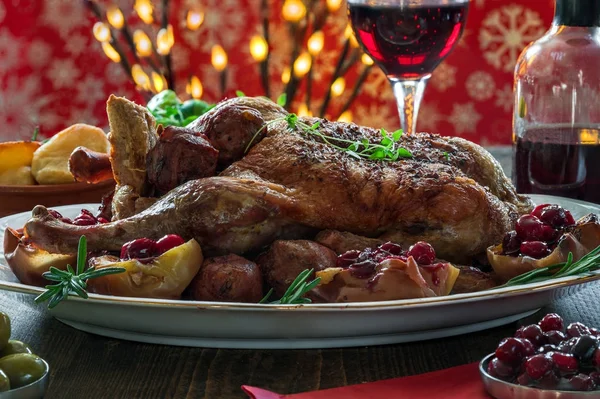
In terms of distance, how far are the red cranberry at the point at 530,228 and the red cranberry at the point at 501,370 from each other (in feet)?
1.35

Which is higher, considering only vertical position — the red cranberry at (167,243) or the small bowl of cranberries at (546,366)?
the red cranberry at (167,243)

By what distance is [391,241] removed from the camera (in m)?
1.43

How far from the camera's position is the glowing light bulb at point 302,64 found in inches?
177

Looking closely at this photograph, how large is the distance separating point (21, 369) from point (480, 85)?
13.6ft

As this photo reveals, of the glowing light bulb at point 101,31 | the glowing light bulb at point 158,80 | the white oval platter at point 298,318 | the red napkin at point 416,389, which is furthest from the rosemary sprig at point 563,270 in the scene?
the glowing light bulb at point 101,31

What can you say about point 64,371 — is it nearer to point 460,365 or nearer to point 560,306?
point 460,365

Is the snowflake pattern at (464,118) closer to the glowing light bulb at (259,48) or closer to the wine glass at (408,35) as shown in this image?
the glowing light bulb at (259,48)

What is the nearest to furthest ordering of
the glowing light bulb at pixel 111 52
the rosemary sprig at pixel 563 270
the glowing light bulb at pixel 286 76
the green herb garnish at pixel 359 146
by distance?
1. the rosemary sprig at pixel 563 270
2. the green herb garnish at pixel 359 146
3. the glowing light bulb at pixel 111 52
4. the glowing light bulb at pixel 286 76

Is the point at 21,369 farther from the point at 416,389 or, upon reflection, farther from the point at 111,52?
the point at 111,52

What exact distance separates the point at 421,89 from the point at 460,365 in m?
1.05

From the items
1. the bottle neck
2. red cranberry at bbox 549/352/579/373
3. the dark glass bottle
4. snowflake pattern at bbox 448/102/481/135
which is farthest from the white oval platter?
snowflake pattern at bbox 448/102/481/135

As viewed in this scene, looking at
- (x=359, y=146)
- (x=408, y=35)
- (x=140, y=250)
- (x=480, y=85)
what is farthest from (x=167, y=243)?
(x=480, y=85)

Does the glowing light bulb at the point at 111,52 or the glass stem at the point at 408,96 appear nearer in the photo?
the glass stem at the point at 408,96

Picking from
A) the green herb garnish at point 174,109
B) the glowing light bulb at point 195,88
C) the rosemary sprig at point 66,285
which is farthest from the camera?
the glowing light bulb at point 195,88
